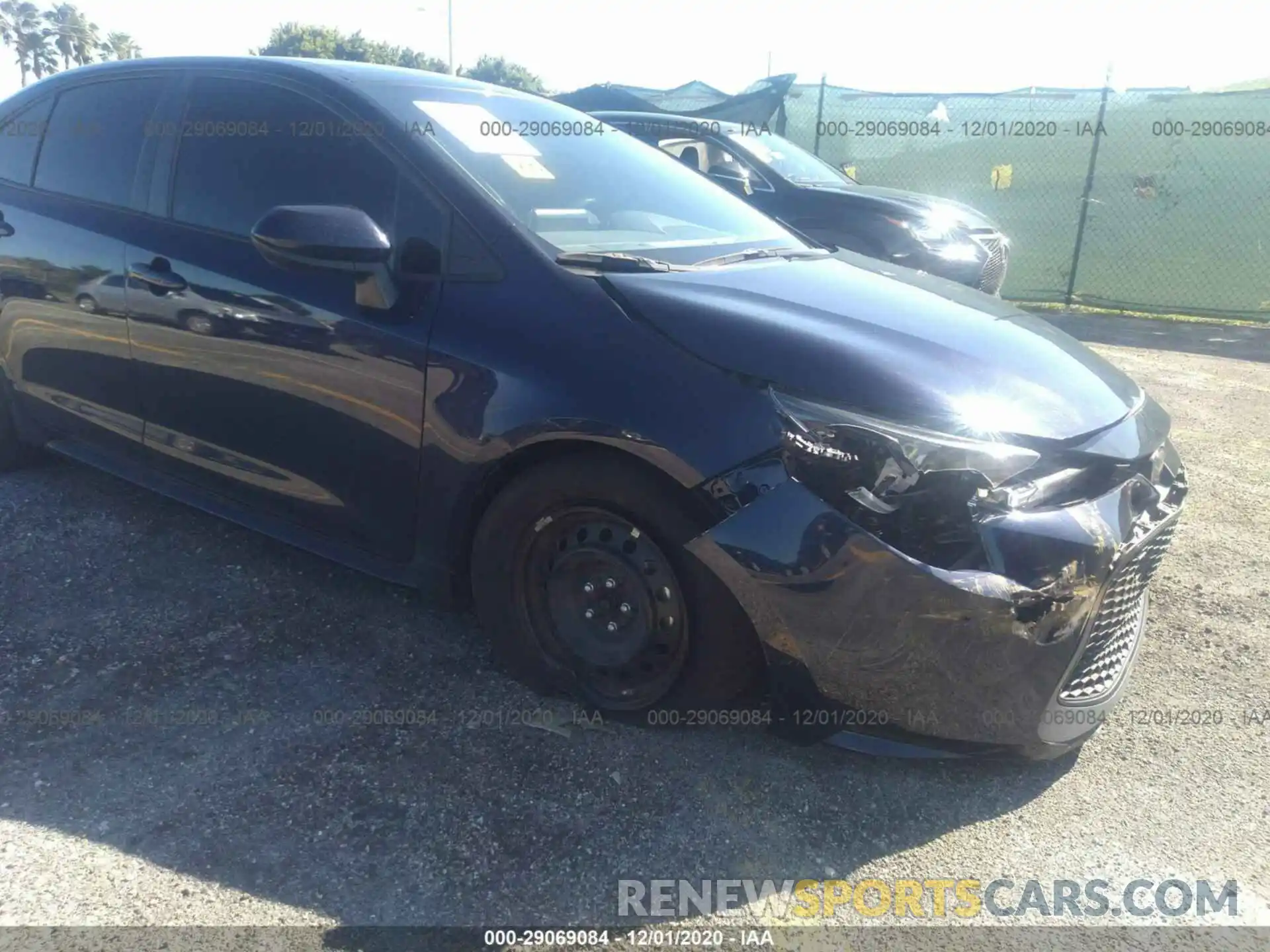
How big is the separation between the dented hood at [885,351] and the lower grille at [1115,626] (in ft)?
1.07

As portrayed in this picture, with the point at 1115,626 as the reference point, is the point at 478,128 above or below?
above

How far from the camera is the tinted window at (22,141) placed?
375 cm

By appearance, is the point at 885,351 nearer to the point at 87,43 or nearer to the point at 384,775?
the point at 384,775

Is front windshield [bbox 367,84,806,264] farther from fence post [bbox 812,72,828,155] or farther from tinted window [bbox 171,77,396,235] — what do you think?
fence post [bbox 812,72,828,155]

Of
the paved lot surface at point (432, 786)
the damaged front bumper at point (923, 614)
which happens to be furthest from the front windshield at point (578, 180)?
the paved lot surface at point (432, 786)

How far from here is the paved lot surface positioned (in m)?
2.08

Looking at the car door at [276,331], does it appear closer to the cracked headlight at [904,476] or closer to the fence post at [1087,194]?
the cracked headlight at [904,476]

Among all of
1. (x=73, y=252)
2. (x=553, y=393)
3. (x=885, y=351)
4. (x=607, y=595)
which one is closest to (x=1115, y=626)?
(x=885, y=351)

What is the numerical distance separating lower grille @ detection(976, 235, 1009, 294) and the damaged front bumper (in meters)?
6.06

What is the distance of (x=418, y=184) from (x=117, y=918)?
191 cm

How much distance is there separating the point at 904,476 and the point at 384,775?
143 centimetres

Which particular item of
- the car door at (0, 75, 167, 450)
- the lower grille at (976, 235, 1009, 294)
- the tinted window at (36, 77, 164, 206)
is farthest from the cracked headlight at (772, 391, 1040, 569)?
the lower grille at (976, 235, 1009, 294)

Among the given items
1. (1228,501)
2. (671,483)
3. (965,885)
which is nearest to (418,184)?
(671,483)

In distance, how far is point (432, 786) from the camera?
236 centimetres
